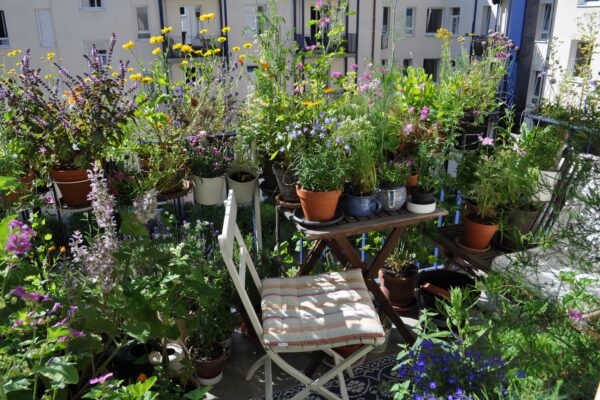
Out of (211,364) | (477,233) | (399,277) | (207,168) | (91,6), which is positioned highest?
(91,6)

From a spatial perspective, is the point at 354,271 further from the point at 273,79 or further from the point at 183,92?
the point at 183,92

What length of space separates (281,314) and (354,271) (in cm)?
45

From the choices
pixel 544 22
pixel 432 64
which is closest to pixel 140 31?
pixel 432 64

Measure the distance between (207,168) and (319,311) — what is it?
887 mm

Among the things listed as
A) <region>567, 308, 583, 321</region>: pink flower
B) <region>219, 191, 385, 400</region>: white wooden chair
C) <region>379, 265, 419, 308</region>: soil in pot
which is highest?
<region>567, 308, 583, 321</region>: pink flower

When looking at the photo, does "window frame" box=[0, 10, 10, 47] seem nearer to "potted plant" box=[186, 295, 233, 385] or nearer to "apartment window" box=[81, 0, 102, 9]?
"apartment window" box=[81, 0, 102, 9]

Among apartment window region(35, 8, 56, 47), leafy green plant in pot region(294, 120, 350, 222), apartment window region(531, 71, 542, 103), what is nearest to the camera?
leafy green plant in pot region(294, 120, 350, 222)

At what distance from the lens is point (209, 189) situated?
8.23ft

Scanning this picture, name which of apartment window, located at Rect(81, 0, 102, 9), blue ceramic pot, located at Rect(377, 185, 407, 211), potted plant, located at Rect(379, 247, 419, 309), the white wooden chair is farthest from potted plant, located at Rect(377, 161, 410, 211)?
apartment window, located at Rect(81, 0, 102, 9)

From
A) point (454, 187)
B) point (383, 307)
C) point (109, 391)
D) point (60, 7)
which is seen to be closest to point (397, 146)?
point (454, 187)

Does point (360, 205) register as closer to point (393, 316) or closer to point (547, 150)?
point (393, 316)

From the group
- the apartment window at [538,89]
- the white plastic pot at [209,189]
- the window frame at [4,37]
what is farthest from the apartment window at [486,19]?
the white plastic pot at [209,189]

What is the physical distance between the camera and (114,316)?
74.3 inches

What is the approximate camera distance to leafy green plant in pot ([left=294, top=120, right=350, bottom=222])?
2.19 metres
